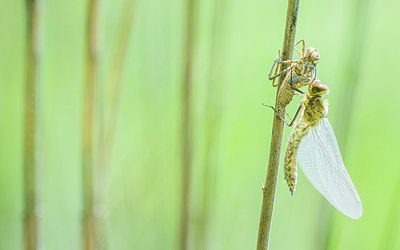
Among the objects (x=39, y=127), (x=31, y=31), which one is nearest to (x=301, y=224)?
(x=39, y=127)

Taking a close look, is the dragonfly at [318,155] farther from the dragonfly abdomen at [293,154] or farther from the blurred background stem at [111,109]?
the blurred background stem at [111,109]

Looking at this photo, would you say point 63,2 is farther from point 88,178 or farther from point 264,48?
point 88,178

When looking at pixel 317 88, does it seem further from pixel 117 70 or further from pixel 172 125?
pixel 172 125

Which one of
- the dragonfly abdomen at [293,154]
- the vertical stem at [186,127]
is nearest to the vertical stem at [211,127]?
the vertical stem at [186,127]

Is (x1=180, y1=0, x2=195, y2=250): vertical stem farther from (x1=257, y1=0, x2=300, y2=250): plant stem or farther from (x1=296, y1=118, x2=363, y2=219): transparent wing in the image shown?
(x1=257, y1=0, x2=300, y2=250): plant stem

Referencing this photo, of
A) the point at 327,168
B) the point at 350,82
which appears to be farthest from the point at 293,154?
the point at 350,82

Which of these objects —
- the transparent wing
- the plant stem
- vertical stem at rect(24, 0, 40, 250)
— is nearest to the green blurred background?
the transparent wing
